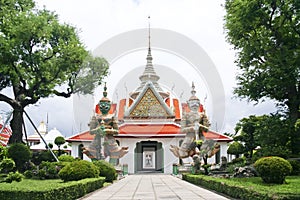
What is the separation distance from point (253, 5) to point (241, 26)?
3.97 feet

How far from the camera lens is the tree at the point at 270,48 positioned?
14.7 m

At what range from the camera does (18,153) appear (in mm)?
15750

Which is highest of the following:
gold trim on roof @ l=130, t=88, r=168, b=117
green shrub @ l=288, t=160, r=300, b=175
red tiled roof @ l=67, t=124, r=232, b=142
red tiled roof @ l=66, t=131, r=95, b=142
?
gold trim on roof @ l=130, t=88, r=168, b=117

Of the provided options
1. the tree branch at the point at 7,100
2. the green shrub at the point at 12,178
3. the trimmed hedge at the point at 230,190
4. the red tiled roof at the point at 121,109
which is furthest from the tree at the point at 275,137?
the red tiled roof at the point at 121,109

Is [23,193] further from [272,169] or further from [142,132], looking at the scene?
[142,132]

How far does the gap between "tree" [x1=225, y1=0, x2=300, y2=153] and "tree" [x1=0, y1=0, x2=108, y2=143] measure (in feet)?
27.5

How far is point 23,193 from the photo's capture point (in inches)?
267

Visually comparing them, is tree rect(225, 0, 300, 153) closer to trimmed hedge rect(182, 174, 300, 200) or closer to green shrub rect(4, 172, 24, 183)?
trimmed hedge rect(182, 174, 300, 200)

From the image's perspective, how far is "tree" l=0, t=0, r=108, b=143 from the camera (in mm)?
15789

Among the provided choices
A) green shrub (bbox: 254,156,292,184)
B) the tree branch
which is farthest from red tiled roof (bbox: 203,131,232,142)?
green shrub (bbox: 254,156,292,184)

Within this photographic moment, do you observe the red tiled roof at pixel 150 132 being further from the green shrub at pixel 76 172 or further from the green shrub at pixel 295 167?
the green shrub at pixel 76 172

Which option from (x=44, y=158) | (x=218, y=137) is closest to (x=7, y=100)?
(x=44, y=158)

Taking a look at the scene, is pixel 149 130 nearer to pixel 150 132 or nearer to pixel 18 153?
pixel 150 132

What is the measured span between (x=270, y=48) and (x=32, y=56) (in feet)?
37.9
